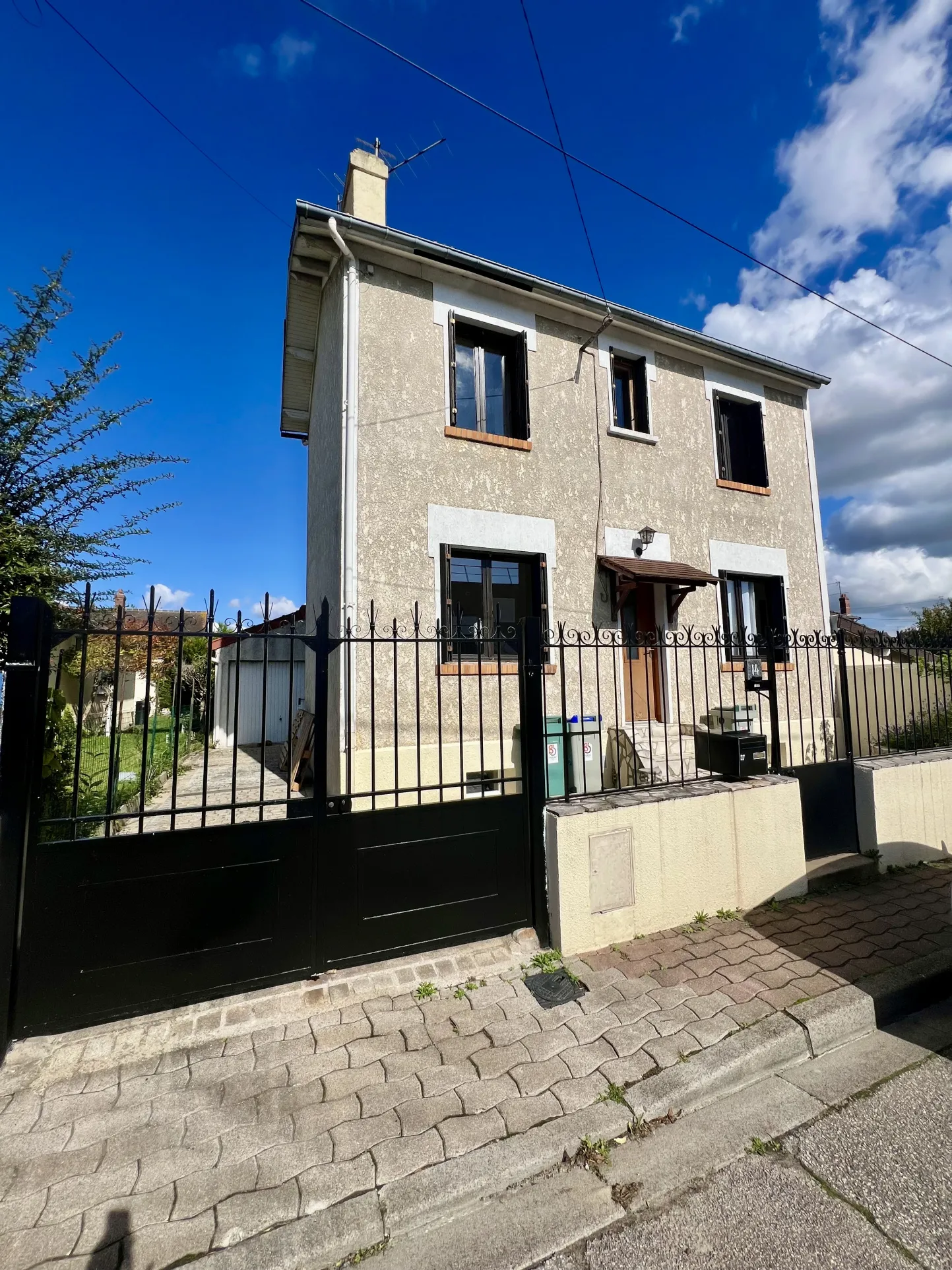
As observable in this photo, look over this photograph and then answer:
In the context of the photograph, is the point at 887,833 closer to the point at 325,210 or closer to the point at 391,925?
the point at 391,925

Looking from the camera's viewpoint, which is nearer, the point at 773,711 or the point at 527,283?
the point at 773,711

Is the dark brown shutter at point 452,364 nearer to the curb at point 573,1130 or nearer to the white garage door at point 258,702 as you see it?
the curb at point 573,1130

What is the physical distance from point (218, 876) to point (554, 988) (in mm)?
2232

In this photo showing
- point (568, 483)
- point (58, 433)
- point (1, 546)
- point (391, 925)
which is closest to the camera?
point (391, 925)

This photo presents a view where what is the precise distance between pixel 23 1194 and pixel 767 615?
1077 cm

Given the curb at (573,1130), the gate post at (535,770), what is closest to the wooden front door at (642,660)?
the gate post at (535,770)

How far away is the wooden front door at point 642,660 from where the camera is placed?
842 cm

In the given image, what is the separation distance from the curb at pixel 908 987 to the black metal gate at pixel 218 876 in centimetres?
210

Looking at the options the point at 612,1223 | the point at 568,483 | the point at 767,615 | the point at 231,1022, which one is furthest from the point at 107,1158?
the point at 767,615

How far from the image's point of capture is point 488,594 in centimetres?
738

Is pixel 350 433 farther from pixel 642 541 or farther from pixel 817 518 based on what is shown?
pixel 817 518

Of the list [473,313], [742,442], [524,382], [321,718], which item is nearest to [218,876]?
[321,718]

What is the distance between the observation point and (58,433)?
5.33 meters

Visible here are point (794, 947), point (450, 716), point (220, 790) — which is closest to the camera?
point (794, 947)
